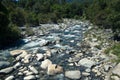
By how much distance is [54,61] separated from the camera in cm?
1388

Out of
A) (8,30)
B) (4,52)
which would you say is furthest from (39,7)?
(4,52)

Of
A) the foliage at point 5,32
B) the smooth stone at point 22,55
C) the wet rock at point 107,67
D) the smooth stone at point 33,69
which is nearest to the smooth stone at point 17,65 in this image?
the smooth stone at point 33,69

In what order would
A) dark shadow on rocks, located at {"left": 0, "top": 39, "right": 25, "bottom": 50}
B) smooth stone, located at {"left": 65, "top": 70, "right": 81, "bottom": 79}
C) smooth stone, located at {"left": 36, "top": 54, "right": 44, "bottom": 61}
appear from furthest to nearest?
dark shadow on rocks, located at {"left": 0, "top": 39, "right": 25, "bottom": 50}
smooth stone, located at {"left": 36, "top": 54, "right": 44, "bottom": 61}
smooth stone, located at {"left": 65, "top": 70, "right": 81, "bottom": 79}

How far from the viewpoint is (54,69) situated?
12094mm

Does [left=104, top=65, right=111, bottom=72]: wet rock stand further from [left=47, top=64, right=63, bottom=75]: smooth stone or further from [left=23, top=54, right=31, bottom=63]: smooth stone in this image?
[left=23, top=54, right=31, bottom=63]: smooth stone

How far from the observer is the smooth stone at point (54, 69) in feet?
38.9

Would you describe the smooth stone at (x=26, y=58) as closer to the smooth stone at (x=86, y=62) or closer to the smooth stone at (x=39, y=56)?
the smooth stone at (x=39, y=56)

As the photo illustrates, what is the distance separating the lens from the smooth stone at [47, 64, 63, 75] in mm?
11867

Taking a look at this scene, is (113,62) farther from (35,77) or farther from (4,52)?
(4,52)

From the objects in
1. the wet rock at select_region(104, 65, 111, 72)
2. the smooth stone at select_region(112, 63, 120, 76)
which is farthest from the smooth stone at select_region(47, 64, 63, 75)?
the smooth stone at select_region(112, 63, 120, 76)

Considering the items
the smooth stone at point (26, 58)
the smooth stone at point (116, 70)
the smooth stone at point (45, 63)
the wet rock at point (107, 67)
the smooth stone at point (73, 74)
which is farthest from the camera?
the smooth stone at point (26, 58)

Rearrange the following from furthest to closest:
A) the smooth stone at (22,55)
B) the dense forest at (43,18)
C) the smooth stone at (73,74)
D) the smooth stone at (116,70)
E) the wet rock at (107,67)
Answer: the dense forest at (43,18) < the smooth stone at (22,55) < the wet rock at (107,67) < the smooth stone at (73,74) < the smooth stone at (116,70)

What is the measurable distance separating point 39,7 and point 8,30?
34570 millimetres

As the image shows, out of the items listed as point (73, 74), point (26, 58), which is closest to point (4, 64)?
point (26, 58)
